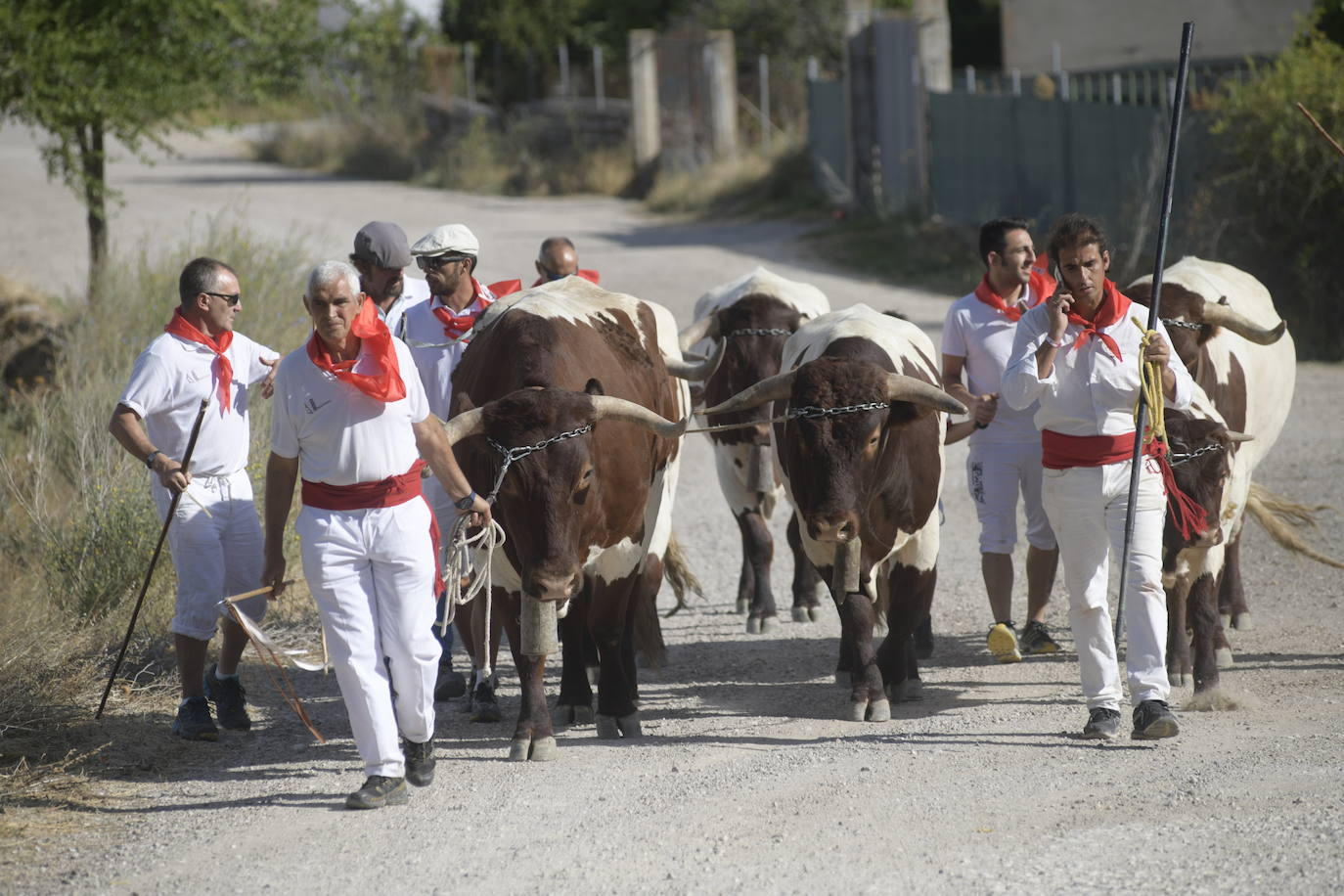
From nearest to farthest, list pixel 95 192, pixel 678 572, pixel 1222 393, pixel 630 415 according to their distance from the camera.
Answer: pixel 630 415
pixel 1222 393
pixel 678 572
pixel 95 192

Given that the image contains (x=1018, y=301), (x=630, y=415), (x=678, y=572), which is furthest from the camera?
(x=678, y=572)

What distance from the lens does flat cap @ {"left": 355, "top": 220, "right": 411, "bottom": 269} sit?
7.38 m

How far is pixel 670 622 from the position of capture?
8914 millimetres

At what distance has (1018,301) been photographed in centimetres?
759

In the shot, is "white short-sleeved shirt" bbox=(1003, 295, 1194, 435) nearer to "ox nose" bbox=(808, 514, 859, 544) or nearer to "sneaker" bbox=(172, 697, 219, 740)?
"ox nose" bbox=(808, 514, 859, 544)

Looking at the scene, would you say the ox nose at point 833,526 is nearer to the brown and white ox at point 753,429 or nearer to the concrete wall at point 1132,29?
the brown and white ox at point 753,429

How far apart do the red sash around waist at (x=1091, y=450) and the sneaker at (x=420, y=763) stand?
2.71 meters

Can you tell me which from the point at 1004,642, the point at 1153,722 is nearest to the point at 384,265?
the point at 1004,642

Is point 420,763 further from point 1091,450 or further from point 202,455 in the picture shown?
point 1091,450

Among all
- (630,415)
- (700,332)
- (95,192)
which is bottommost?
(630,415)

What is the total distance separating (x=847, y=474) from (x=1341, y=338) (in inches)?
430

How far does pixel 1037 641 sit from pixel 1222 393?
153cm

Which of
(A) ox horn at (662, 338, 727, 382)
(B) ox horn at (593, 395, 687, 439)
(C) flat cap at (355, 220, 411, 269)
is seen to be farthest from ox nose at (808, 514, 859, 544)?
(C) flat cap at (355, 220, 411, 269)

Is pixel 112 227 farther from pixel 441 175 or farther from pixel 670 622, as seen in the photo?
pixel 670 622
